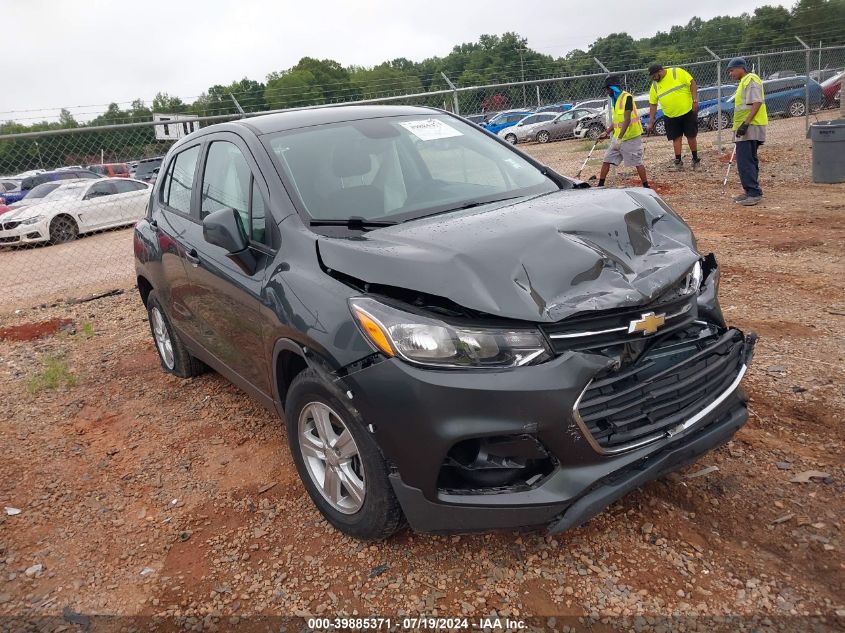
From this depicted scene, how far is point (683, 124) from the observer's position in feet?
38.9

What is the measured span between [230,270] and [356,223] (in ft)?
2.53

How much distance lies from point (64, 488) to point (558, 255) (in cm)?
306

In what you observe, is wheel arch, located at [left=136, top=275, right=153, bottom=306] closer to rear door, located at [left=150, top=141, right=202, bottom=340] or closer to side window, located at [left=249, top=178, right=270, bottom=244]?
rear door, located at [left=150, top=141, right=202, bottom=340]

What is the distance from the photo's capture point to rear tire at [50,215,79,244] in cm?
1470

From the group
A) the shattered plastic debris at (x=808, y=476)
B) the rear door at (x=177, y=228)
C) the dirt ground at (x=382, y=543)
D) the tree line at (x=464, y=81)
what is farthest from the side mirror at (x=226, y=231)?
the tree line at (x=464, y=81)

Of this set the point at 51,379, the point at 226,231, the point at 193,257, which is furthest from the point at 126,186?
the point at 226,231

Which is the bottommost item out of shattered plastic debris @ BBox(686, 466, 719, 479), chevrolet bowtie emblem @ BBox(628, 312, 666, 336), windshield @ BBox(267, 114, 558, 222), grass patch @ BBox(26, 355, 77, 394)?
shattered plastic debris @ BBox(686, 466, 719, 479)

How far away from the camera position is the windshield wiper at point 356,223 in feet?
10.2

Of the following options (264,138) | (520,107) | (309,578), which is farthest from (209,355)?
(520,107)

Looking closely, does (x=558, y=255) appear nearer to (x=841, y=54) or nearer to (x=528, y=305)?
(x=528, y=305)

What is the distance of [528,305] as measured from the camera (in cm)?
238

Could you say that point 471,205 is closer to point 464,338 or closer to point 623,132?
point 464,338

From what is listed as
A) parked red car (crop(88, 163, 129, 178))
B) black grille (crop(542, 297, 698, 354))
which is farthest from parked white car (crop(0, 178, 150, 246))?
black grille (crop(542, 297, 698, 354))

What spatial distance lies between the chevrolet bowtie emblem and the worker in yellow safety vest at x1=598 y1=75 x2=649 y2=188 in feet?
27.4
